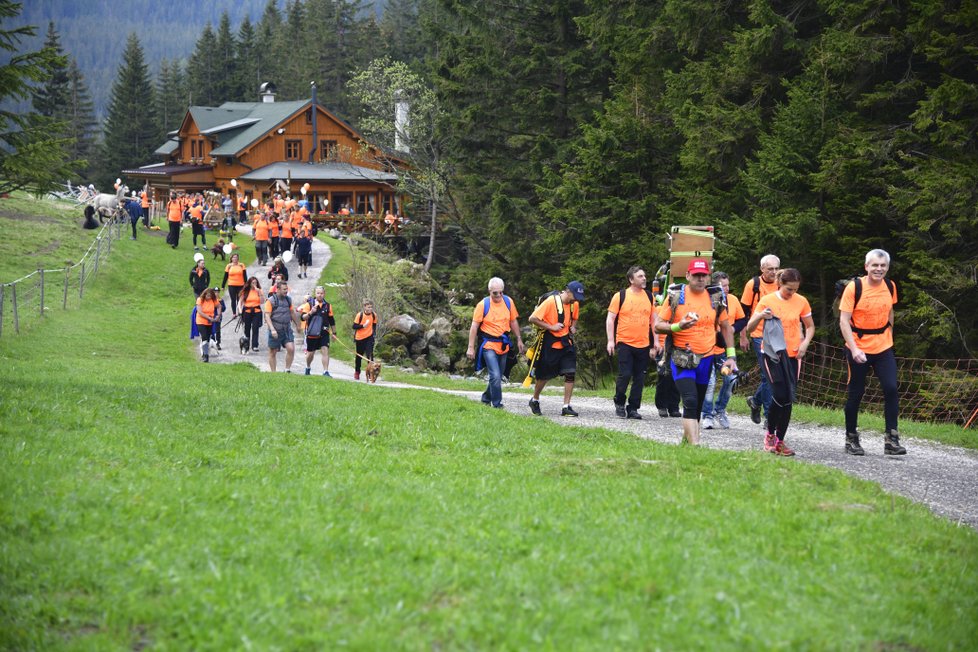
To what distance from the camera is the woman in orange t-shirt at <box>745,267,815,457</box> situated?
10203 mm

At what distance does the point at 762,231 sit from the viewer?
1927 cm

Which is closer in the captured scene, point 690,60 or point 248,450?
point 248,450

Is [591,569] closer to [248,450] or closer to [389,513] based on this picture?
[389,513]

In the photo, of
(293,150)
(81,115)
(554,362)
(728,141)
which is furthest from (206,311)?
(81,115)

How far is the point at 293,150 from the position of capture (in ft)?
225

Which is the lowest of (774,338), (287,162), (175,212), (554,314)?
(554,314)

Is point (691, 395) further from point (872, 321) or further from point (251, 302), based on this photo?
point (251, 302)

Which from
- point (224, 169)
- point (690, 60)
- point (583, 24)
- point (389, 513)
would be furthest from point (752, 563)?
point (224, 169)

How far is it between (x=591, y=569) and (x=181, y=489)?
3.04 metres

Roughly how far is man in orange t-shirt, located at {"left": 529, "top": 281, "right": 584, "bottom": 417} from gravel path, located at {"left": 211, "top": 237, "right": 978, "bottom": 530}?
699mm

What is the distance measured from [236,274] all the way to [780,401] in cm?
1988

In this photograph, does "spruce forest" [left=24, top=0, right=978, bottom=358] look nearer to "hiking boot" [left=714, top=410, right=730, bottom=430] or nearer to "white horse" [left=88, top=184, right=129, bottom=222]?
"hiking boot" [left=714, top=410, right=730, bottom=430]

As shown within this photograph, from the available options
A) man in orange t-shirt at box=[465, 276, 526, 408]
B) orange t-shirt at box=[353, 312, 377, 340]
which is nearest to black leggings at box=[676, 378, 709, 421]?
man in orange t-shirt at box=[465, 276, 526, 408]

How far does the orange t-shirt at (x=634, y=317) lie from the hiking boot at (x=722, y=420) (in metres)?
1.37
